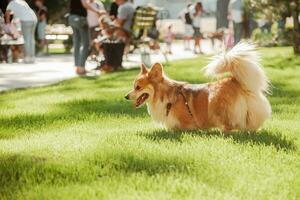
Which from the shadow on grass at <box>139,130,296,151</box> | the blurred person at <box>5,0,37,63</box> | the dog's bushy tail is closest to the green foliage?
the blurred person at <box>5,0,37,63</box>

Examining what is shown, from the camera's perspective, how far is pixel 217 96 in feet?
21.7

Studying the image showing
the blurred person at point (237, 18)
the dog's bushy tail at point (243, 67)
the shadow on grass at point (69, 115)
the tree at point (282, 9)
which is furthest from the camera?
the blurred person at point (237, 18)

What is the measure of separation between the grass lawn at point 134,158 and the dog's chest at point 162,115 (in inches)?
5.7

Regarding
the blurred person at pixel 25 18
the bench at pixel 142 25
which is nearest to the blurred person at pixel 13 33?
the blurred person at pixel 25 18

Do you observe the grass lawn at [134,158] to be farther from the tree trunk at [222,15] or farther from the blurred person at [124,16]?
the tree trunk at [222,15]

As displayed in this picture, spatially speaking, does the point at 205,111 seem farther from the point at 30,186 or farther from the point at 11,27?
the point at 11,27

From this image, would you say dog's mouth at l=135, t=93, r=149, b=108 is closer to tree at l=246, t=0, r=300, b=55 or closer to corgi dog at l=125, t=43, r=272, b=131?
corgi dog at l=125, t=43, r=272, b=131

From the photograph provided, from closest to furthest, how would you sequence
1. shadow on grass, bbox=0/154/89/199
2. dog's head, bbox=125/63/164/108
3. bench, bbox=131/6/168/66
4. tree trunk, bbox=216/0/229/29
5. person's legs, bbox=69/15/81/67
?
1. shadow on grass, bbox=0/154/89/199
2. dog's head, bbox=125/63/164/108
3. person's legs, bbox=69/15/81/67
4. bench, bbox=131/6/168/66
5. tree trunk, bbox=216/0/229/29

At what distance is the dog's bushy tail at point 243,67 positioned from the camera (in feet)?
21.4

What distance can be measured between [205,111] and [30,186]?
8.02 feet

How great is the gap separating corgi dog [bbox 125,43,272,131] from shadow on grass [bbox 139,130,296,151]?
0.08 meters

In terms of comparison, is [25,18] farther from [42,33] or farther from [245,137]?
[245,137]

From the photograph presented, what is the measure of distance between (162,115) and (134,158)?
1.35m

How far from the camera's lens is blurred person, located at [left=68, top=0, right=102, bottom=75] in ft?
49.5
